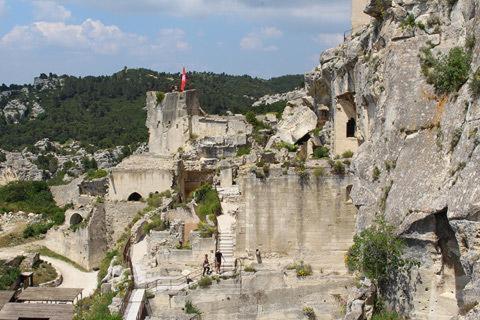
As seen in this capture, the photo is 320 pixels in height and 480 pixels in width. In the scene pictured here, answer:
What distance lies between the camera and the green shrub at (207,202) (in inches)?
1217

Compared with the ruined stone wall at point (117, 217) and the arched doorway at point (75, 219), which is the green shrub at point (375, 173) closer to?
the ruined stone wall at point (117, 217)

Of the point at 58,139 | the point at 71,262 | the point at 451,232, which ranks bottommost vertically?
the point at 71,262

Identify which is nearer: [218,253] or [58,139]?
[218,253]

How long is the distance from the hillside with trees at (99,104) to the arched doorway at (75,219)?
51264 millimetres

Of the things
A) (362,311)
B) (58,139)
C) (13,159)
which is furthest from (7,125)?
(362,311)

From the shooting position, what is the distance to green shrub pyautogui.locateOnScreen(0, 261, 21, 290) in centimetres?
3319

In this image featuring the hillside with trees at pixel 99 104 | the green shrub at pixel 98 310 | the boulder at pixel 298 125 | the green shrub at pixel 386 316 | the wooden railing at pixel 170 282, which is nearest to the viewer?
the green shrub at pixel 386 316

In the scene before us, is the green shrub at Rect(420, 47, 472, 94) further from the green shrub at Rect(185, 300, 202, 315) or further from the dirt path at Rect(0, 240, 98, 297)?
the dirt path at Rect(0, 240, 98, 297)

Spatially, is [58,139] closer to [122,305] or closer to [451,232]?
[122,305]

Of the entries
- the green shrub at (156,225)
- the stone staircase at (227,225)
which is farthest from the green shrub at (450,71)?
the green shrub at (156,225)

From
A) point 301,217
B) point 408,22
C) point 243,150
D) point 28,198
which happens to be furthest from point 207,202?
point 28,198

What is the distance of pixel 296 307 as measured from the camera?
24.4 meters

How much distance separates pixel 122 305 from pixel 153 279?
3045mm

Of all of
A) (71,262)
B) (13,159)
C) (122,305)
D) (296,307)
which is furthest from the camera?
(13,159)
